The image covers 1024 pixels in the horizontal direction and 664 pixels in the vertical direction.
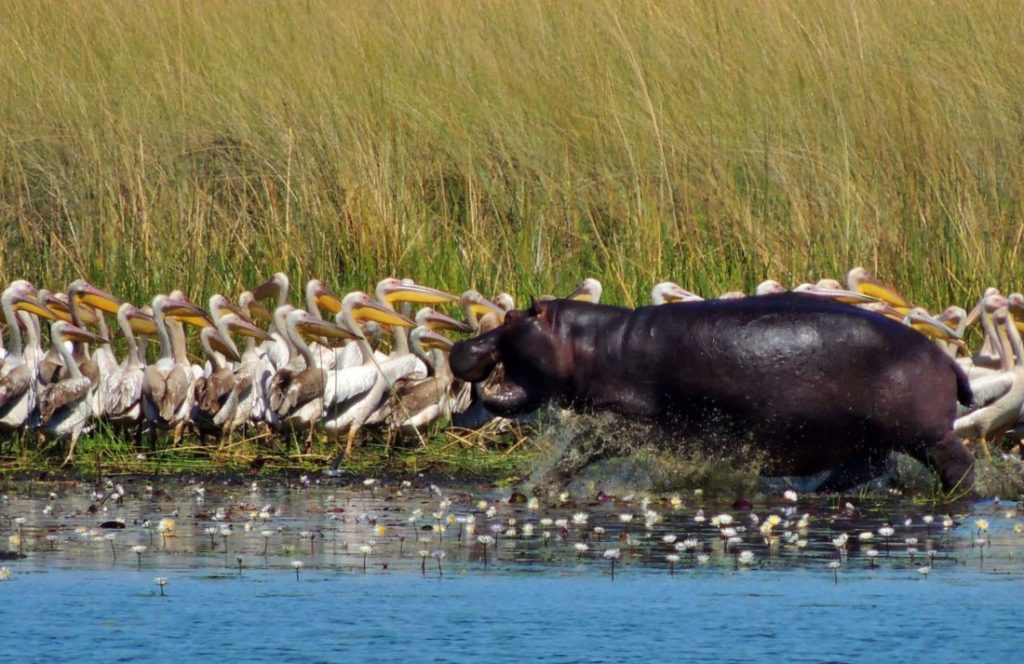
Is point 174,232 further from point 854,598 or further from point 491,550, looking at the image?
point 854,598

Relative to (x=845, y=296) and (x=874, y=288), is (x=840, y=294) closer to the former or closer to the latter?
(x=845, y=296)

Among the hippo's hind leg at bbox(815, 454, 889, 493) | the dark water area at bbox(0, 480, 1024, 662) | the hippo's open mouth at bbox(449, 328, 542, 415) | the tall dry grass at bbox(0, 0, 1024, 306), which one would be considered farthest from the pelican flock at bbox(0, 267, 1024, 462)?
the dark water area at bbox(0, 480, 1024, 662)

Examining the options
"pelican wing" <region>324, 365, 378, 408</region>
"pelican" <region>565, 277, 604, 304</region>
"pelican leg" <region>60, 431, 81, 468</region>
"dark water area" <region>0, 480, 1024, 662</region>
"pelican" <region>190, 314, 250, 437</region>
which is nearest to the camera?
"dark water area" <region>0, 480, 1024, 662</region>

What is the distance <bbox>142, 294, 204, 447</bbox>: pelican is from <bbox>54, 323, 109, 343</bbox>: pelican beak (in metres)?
0.32

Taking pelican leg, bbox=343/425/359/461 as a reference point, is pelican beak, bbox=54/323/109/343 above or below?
above

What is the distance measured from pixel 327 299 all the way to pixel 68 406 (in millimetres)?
1742

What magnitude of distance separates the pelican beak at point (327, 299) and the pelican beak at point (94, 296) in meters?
1.05

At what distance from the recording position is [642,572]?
6801 millimetres

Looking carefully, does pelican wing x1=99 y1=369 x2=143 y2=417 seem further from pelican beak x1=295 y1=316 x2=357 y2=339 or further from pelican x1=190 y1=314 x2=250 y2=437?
pelican beak x1=295 y1=316 x2=357 y2=339

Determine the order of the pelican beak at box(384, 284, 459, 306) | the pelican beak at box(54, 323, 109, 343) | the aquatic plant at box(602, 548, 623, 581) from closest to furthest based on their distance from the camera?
the aquatic plant at box(602, 548, 623, 581)
the pelican beak at box(54, 323, 109, 343)
the pelican beak at box(384, 284, 459, 306)

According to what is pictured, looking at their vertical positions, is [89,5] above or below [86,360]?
→ above

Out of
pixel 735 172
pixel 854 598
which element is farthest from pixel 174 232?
pixel 854 598

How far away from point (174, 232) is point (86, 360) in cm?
172

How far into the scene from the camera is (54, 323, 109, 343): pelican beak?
10359mm
